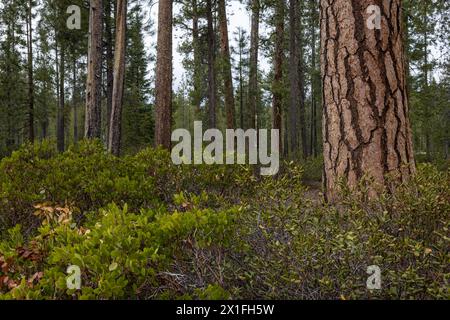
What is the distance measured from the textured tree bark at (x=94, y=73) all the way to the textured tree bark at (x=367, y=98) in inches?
306

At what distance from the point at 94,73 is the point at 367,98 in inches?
321

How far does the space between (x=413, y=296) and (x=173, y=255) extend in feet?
4.48

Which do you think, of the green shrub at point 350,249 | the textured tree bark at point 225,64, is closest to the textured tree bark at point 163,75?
the green shrub at point 350,249

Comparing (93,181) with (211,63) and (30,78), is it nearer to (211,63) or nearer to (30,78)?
(211,63)

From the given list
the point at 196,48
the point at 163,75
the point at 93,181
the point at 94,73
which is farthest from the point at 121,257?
the point at 196,48

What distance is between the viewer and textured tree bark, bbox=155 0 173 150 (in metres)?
8.59

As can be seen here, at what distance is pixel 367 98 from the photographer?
10.2 feet

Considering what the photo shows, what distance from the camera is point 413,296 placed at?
6.84 ft

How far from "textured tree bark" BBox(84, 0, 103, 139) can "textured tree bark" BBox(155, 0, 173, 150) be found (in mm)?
2126

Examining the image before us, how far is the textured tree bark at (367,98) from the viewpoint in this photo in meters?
3.09

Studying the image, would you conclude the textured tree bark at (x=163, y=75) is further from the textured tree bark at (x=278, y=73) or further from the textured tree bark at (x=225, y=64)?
the textured tree bark at (x=225, y=64)

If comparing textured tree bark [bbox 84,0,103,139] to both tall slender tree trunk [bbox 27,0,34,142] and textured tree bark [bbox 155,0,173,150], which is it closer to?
textured tree bark [bbox 155,0,173,150]

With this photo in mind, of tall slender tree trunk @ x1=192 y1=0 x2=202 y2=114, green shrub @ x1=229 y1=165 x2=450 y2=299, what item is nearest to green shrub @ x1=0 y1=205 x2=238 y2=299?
green shrub @ x1=229 y1=165 x2=450 y2=299

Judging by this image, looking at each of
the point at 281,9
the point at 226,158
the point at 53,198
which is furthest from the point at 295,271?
the point at 281,9
